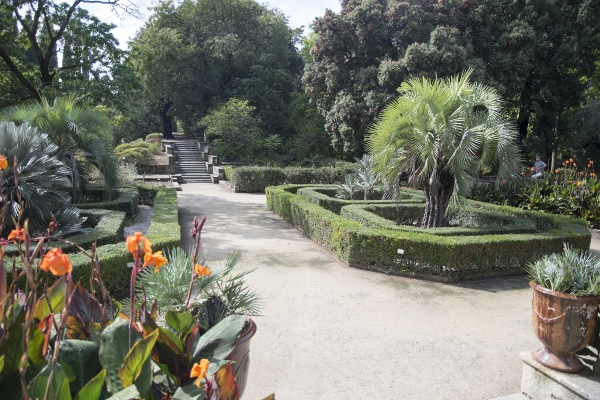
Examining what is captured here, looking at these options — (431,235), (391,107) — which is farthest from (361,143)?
(431,235)

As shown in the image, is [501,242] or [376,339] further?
[501,242]

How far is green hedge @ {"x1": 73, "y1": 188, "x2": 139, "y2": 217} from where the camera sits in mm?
9165

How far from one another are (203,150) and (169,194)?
15.7 metres

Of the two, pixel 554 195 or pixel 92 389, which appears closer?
pixel 92 389

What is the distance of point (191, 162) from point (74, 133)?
16.2 metres

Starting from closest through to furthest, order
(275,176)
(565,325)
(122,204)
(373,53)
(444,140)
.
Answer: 1. (565,325)
2. (444,140)
3. (122,204)
4. (275,176)
5. (373,53)

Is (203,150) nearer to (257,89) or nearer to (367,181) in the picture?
(257,89)

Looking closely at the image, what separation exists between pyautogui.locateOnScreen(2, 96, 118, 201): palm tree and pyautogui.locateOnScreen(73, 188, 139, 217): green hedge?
0.42 meters

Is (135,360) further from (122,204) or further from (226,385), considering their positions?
(122,204)

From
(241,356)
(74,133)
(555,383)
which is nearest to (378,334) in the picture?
(555,383)

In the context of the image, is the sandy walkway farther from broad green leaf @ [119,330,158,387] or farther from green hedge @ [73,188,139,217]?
green hedge @ [73,188,139,217]

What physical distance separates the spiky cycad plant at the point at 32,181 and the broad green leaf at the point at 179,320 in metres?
5.38

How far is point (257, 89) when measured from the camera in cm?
2702

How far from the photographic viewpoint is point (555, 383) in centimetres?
323
